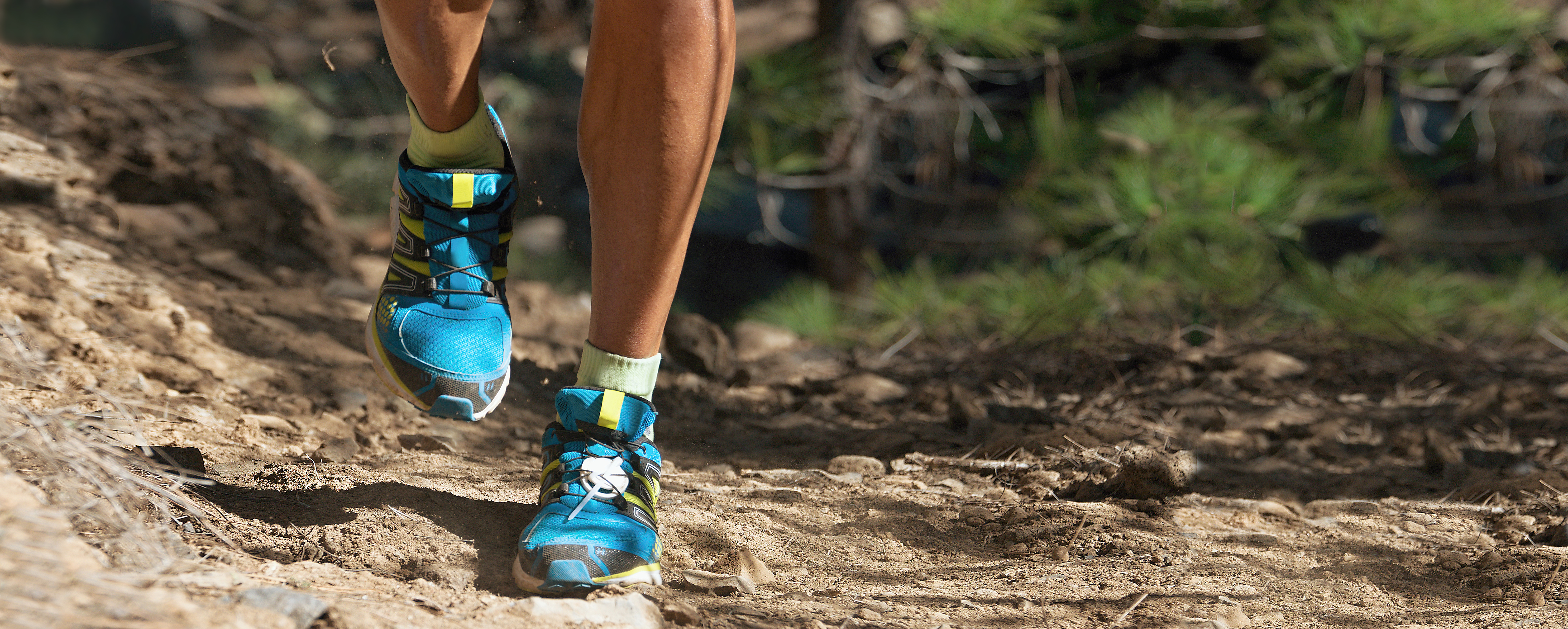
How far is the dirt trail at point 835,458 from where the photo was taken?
98cm

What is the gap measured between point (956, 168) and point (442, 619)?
214cm

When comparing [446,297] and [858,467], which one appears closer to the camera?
[446,297]

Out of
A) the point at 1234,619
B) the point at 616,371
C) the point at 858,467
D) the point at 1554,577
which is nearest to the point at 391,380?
the point at 616,371

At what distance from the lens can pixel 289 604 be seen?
2.41ft

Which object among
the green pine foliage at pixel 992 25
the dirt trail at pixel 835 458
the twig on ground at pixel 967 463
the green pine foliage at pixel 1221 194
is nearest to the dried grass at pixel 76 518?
the dirt trail at pixel 835 458

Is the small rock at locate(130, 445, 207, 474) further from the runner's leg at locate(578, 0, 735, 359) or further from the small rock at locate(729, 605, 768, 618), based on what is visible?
the small rock at locate(729, 605, 768, 618)

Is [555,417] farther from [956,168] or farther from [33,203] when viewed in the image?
[956,168]

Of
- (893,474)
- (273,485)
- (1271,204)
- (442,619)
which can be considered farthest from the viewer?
(1271,204)

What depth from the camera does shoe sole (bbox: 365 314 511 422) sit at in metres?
1.13

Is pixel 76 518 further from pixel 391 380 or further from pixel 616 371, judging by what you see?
pixel 616 371

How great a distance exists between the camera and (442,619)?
2.64 feet

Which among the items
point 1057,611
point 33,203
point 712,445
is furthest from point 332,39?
point 1057,611

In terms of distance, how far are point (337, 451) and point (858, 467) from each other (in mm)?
758

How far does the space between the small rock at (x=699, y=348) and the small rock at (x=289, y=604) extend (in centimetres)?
141
